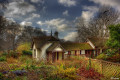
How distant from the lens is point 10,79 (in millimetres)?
6078

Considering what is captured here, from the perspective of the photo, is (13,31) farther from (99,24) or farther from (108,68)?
(108,68)

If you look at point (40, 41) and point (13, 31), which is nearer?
point (40, 41)

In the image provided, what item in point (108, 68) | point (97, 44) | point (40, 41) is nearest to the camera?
point (108, 68)

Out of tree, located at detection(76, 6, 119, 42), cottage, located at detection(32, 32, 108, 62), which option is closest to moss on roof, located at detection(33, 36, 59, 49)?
cottage, located at detection(32, 32, 108, 62)

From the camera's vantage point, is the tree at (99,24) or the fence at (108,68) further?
the tree at (99,24)

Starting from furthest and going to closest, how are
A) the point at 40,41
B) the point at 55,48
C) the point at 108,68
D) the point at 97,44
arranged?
the point at 97,44 → the point at 40,41 → the point at 55,48 → the point at 108,68

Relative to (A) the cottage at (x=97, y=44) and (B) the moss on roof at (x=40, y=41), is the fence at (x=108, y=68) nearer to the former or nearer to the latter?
(B) the moss on roof at (x=40, y=41)

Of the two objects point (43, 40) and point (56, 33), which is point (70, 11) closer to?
point (43, 40)

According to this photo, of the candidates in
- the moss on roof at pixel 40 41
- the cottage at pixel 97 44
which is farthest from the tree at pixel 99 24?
the moss on roof at pixel 40 41

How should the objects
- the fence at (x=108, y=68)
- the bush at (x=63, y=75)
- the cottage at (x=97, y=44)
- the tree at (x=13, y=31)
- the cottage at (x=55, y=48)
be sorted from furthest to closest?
the tree at (x=13, y=31) < the cottage at (x=97, y=44) < the cottage at (x=55, y=48) < the fence at (x=108, y=68) < the bush at (x=63, y=75)

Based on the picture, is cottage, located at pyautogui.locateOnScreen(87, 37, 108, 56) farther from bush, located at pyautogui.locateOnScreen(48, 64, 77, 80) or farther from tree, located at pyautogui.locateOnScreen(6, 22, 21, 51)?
bush, located at pyautogui.locateOnScreen(48, 64, 77, 80)

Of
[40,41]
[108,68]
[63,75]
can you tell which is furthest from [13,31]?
[108,68]

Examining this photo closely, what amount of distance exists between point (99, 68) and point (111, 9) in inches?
770

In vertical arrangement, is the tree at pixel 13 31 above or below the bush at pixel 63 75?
above
